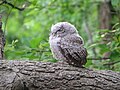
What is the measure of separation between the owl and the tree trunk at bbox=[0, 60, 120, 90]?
0.13m

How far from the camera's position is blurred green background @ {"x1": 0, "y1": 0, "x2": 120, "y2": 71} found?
5730 millimetres

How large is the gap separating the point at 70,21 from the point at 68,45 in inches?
184

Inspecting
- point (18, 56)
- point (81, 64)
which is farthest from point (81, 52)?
point (18, 56)

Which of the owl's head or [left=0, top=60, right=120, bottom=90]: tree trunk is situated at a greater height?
the owl's head

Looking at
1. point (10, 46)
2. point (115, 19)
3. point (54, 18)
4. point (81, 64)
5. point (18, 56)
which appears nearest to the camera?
point (81, 64)

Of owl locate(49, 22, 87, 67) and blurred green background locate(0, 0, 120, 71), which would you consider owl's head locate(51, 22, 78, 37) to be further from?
blurred green background locate(0, 0, 120, 71)

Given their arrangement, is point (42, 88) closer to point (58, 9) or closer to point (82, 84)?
point (82, 84)

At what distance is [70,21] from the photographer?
923 centimetres

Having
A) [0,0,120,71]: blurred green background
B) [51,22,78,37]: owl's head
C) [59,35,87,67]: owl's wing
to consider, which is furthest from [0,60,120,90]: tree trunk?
[0,0,120,71]: blurred green background

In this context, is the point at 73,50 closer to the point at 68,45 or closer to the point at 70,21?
the point at 68,45

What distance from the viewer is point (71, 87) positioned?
14.3 ft

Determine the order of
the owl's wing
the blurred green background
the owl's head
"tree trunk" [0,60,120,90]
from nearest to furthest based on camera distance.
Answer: "tree trunk" [0,60,120,90]
the owl's wing
the owl's head
the blurred green background

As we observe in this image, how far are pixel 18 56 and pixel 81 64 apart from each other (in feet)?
5.32

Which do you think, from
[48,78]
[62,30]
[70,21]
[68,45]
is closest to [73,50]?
[68,45]
